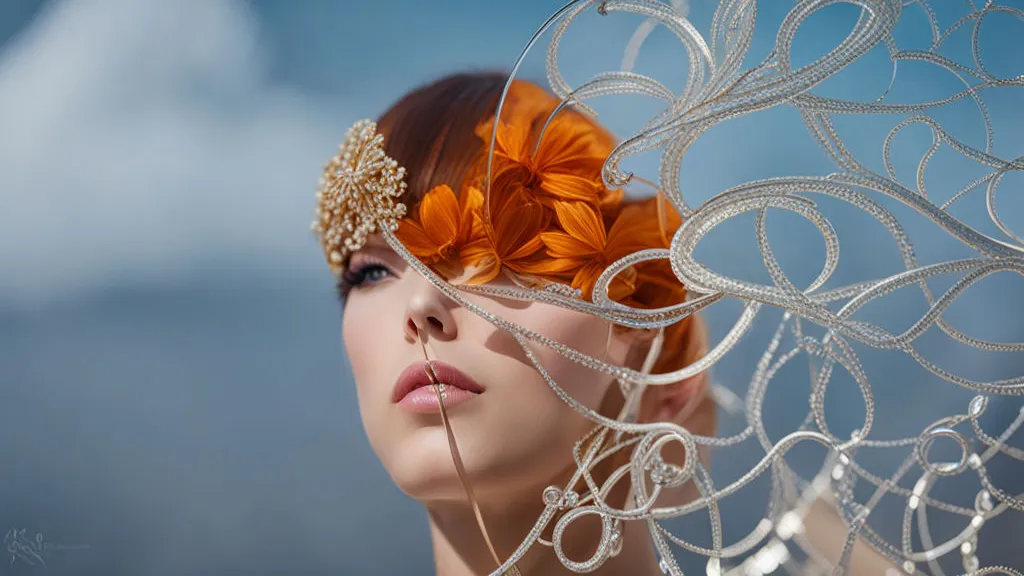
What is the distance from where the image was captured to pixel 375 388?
2.48 feet

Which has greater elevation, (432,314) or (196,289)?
(196,289)

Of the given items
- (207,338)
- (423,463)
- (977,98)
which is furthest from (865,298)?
(207,338)

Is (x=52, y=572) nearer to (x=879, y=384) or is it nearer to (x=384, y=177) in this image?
(x=384, y=177)

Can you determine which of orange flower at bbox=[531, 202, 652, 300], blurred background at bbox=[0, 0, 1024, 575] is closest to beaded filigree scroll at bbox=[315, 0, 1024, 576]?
orange flower at bbox=[531, 202, 652, 300]

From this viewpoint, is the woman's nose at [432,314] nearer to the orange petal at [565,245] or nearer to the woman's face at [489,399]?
the woman's face at [489,399]

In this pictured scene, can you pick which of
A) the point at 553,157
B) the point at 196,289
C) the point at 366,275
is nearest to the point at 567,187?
the point at 553,157

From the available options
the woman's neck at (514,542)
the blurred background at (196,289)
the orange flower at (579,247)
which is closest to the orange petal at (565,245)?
the orange flower at (579,247)

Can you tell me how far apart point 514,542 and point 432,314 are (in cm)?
23

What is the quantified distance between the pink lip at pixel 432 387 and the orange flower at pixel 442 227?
85mm

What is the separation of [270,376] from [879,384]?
0.72m

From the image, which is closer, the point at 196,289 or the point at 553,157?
the point at 553,157

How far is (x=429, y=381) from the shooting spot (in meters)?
0.71

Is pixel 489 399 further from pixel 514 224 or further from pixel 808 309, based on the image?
pixel 808 309

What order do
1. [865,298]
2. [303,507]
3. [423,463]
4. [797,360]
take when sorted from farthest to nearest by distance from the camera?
[303,507]
[797,360]
[423,463]
[865,298]
